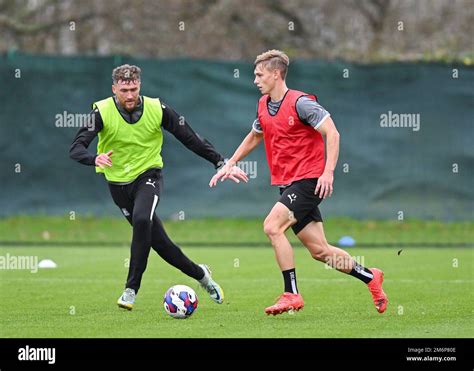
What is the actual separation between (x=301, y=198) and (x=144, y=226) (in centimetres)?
136

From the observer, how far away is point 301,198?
31.7 feet

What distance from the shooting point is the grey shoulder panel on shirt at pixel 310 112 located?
9.57m

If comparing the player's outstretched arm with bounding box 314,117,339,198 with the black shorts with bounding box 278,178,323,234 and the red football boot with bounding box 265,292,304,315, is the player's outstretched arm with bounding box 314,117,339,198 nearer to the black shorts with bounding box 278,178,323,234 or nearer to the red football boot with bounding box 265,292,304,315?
the black shorts with bounding box 278,178,323,234

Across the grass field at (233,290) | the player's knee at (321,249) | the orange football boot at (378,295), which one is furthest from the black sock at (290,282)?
the orange football boot at (378,295)

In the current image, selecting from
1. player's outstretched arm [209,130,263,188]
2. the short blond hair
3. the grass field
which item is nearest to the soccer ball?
the grass field

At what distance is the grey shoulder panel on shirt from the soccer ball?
5.78 feet

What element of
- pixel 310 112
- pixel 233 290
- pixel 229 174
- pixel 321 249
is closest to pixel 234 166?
pixel 229 174

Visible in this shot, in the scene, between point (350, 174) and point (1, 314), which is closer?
point (1, 314)

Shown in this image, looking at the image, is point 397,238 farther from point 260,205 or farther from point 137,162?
point 137,162

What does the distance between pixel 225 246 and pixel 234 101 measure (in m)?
2.46

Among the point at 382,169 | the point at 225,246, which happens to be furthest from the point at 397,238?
the point at 225,246

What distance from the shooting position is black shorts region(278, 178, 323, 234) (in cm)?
962

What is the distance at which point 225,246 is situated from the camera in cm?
1742

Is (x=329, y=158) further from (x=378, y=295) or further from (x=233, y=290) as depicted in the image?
(x=233, y=290)
